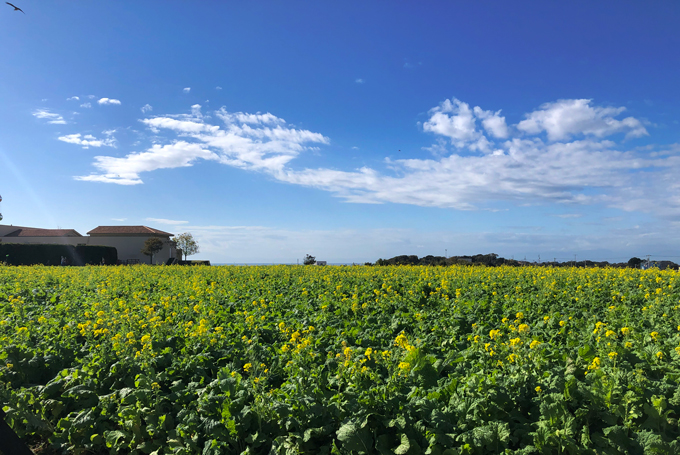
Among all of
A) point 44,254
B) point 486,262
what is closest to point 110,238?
point 44,254

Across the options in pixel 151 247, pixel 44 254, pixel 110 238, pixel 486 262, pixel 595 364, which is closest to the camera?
pixel 595 364

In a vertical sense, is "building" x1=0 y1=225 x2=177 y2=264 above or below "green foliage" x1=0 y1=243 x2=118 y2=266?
above

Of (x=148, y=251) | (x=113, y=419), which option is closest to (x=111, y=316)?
(x=113, y=419)

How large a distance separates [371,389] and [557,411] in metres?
1.63

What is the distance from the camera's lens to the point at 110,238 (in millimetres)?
67438

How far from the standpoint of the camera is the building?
65.0 metres

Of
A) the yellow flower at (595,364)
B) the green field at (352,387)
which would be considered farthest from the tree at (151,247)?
the yellow flower at (595,364)

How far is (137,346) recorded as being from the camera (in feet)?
20.2

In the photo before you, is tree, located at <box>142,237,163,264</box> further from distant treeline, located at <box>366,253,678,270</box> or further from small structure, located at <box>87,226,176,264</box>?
distant treeline, located at <box>366,253,678,270</box>

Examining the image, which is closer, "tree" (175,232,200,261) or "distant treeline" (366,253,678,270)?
"distant treeline" (366,253,678,270)

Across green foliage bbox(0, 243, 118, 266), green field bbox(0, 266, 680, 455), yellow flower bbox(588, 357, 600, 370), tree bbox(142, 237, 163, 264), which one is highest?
tree bbox(142, 237, 163, 264)

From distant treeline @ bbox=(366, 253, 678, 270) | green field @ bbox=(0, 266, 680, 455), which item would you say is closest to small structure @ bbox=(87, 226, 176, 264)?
distant treeline @ bbox=(366, 253, 678, 270)

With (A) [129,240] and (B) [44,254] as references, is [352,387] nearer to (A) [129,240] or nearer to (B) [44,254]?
(B) [44,254]

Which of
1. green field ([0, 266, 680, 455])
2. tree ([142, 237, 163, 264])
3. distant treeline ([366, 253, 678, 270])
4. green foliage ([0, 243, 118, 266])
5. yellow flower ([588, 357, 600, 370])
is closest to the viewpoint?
green field ([0, 266, 680, 455])
